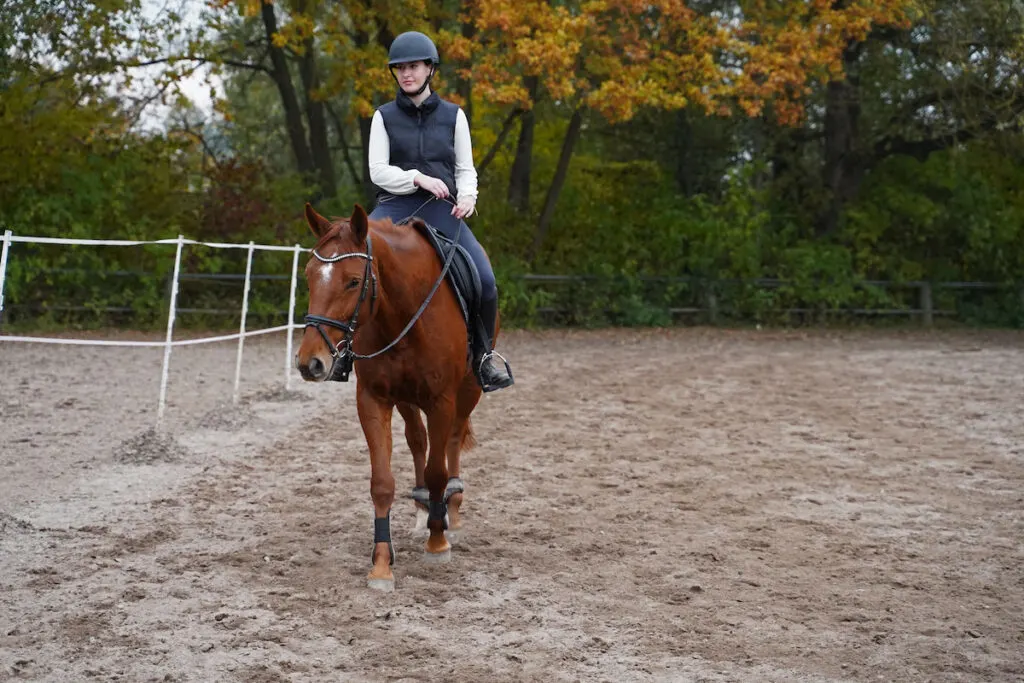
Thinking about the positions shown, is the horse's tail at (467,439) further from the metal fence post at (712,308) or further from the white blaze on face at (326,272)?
the metal fence post at (712,308)

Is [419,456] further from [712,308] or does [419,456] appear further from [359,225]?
[712,308]

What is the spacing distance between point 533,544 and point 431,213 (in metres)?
1.94

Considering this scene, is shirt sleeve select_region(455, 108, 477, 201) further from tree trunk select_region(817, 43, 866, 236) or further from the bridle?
tree trunk select_region(817, 43, 866, 236)

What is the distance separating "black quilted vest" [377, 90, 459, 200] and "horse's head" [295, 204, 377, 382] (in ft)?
2.91

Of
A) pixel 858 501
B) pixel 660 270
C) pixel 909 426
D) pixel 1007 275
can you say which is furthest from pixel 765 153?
pixel 858 501

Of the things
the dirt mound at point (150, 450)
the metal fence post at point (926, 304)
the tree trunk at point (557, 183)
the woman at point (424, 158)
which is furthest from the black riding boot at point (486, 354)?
the metal fence post at point (926, 304)

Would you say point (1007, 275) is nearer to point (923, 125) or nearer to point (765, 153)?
point (923, 125)

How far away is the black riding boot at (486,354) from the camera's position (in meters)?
5.85

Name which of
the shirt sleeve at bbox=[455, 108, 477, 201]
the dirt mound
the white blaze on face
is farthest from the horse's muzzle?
the dirt mound

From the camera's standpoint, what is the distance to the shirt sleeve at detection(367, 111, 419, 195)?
5520mm

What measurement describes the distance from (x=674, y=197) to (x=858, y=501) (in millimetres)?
16196

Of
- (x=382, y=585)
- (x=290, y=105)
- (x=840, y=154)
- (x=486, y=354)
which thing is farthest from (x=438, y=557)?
(x=840, y=154)

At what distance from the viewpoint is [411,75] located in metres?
5.54

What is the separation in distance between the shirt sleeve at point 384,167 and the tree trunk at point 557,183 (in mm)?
14954
